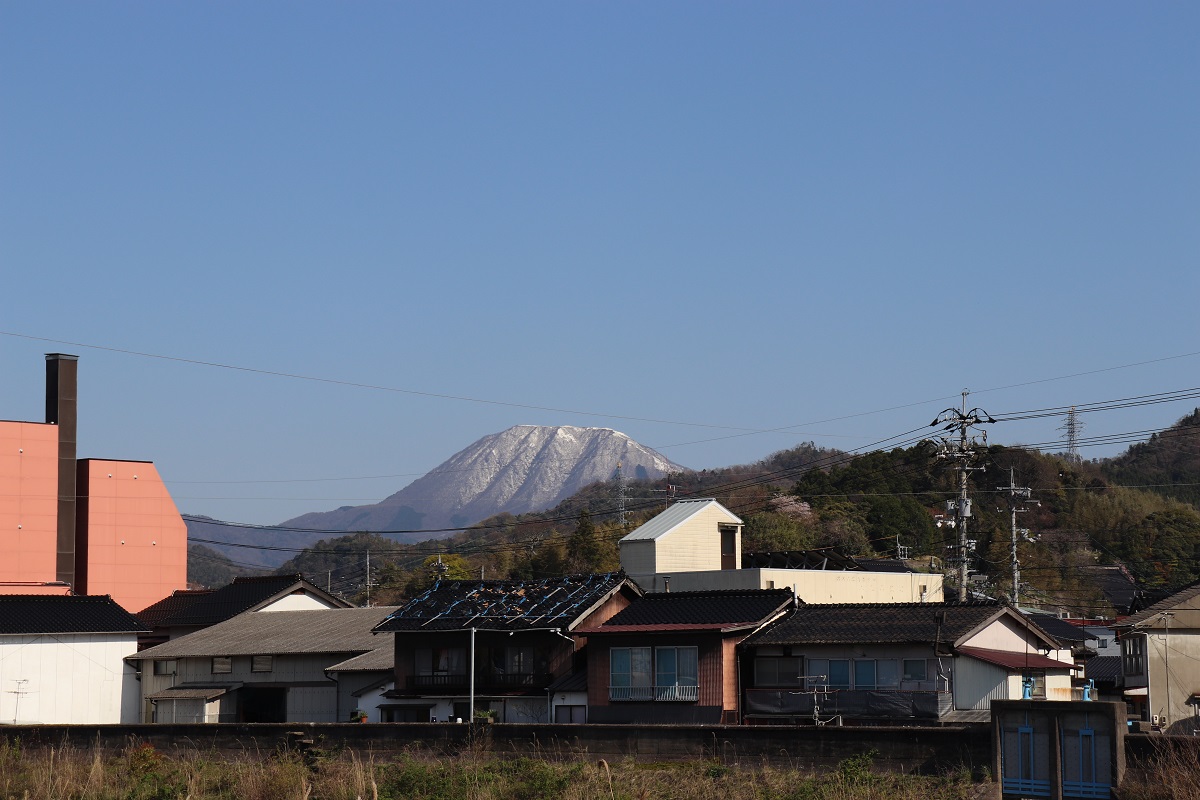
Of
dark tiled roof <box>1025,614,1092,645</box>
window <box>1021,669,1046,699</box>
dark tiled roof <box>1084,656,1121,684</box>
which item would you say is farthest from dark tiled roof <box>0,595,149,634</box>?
dark tiled roof <box>1084,656,1121,684</box>

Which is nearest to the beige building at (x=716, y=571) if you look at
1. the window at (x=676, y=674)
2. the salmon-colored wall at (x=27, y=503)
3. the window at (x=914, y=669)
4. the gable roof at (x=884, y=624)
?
the window at (x=676, y=674)

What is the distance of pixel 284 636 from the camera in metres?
51.6

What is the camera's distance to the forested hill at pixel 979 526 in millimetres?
84812

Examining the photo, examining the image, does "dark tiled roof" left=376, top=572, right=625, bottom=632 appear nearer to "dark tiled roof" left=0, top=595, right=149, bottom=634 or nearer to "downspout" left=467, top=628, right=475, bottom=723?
"downspout" left=467, top=628, right=475, bottom=723

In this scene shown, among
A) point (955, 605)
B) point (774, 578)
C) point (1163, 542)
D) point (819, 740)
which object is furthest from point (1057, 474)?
point (819, 740)

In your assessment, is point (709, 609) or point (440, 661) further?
point (440, 661)

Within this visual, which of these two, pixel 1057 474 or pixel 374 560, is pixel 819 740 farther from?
pixel 374 560

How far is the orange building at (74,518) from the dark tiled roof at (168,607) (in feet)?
4.89

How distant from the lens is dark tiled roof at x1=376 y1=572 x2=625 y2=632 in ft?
140

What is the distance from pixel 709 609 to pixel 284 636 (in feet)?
63.6

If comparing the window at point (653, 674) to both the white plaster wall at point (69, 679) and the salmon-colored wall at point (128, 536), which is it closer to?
the white plaster wall at point (69, 679)


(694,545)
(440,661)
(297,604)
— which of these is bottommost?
(440,661)

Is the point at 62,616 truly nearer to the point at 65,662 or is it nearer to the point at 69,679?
the point at 65,662

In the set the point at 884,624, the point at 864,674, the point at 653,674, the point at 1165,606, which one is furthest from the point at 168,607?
the point at 1165,606
